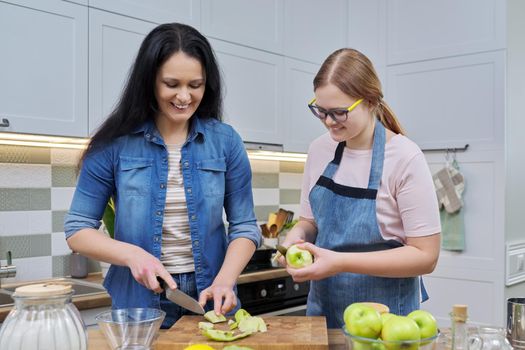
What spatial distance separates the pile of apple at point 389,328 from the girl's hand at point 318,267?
356 mm

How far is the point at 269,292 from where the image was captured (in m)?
2.65

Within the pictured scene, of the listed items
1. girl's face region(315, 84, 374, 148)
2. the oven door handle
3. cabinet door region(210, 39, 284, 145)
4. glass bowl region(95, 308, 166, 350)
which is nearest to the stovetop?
the oven door handle

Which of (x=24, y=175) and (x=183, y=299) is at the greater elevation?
(x=24, y=175)

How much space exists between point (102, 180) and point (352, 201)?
0.65 meters

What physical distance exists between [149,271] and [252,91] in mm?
1710

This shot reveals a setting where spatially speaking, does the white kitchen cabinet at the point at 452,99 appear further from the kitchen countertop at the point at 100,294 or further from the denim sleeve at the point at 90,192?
the denim sleeve at the point at 90,192

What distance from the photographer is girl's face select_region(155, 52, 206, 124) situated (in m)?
1.42

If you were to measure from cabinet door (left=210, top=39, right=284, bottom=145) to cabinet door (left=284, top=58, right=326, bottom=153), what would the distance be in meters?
0.05

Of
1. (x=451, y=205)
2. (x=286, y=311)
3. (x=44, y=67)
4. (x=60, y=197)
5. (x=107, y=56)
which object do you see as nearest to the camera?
(x=44, y=67)

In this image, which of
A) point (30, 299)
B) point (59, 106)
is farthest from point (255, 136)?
point (30, 299)

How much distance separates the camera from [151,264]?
51.4 inches

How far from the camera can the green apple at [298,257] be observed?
134 cm

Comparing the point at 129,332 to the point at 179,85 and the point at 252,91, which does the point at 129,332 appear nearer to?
the point at 179,85

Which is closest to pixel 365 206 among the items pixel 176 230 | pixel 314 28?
pixel 176 230
